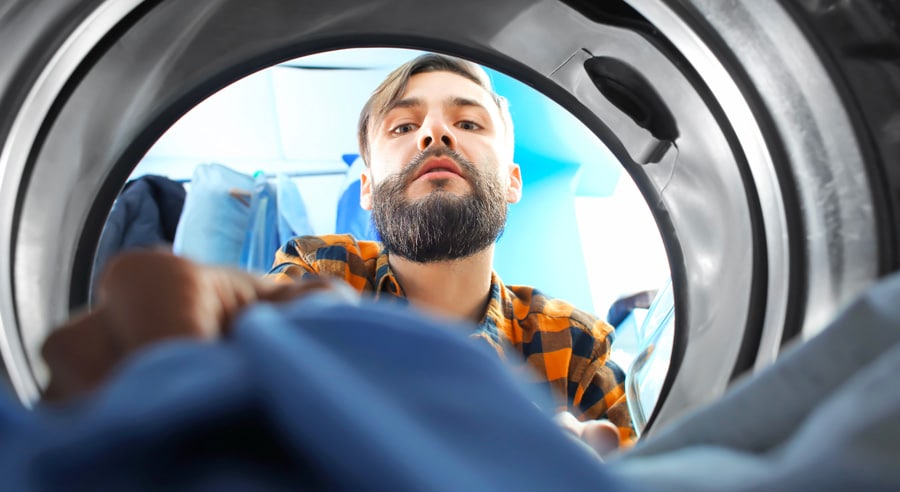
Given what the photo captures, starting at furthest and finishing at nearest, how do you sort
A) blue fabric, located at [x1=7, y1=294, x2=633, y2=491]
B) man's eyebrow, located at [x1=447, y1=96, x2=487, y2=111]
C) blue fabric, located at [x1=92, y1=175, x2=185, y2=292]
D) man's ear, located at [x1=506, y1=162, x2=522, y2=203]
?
blue fabric, located at [x1=92, y1=175, x2=185, y2=292] < man's ear, located at [x1=506, y1=162, x2=522, y2=203] < man's eyebrow, located at [x1=447, y1=96, x2=487, y2=111] < blue fabric, located at [x1=7, y1=294, x2=633, y2=491]

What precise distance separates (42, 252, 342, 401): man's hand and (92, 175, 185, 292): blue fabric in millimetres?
1231

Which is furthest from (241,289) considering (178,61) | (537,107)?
(537,107)

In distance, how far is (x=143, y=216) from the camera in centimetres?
152

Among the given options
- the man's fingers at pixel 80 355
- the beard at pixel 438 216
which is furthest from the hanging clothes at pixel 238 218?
the man's fingers at pixel 80 355

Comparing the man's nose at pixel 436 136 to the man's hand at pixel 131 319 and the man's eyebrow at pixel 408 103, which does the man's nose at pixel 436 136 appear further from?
the man's hand at pixel 131 319

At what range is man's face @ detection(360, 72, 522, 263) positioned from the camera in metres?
0.99

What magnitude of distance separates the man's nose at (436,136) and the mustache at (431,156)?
10 mm

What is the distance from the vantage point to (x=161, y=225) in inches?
63.9

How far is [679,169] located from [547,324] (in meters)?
0.43

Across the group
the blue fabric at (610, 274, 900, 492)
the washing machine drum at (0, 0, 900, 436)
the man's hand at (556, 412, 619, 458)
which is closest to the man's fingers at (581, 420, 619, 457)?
the man's hand at (556, 412, 619, 458)

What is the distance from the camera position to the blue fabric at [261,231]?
1.62 metres

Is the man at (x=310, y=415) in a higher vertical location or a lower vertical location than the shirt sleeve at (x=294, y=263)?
lower

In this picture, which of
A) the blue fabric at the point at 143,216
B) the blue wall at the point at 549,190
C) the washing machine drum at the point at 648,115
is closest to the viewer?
the washing machine drum at the point at 648,115

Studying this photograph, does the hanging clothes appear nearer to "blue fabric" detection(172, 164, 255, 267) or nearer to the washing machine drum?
"blue fabric" detection(172, 164, 255, 267)
